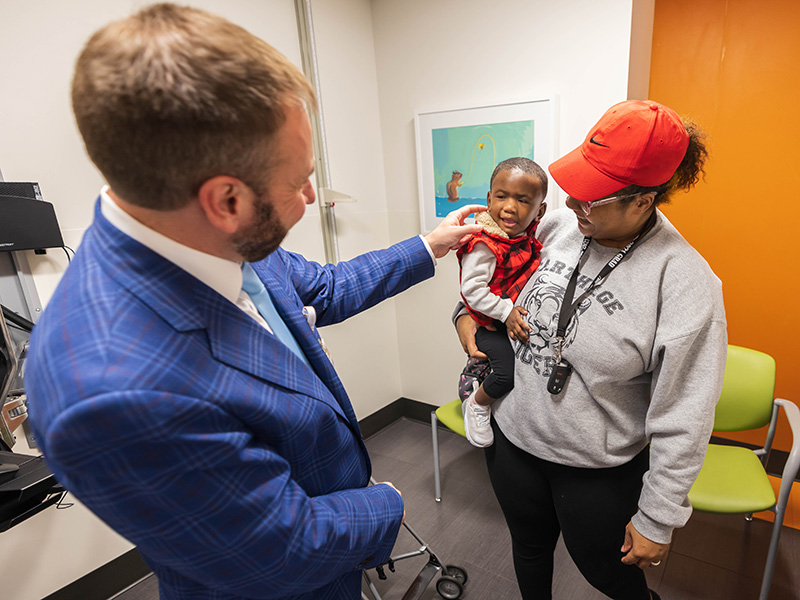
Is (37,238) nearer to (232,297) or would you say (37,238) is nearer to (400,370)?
(232,297)

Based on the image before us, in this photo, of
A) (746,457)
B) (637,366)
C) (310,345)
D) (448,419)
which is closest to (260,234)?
(310,345)

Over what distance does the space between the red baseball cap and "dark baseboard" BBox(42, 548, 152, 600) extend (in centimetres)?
246

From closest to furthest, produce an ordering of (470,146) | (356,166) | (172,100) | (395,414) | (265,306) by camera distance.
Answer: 1. (172,100)
2. (265,306)
3. (470,146)
4. (356,166)
5. (395,414)

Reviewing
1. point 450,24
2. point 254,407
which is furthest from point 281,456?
point 450,24

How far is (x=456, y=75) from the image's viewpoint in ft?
8.14

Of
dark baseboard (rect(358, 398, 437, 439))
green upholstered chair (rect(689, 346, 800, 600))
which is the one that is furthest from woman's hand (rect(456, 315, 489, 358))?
dark baseboard (rect(358, 398, 437, 439))

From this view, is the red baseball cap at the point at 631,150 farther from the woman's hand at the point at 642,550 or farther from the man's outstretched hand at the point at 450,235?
the woman's hand at the point at 642,550

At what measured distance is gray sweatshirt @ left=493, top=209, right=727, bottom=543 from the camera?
0.99 metres

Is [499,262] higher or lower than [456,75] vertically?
lower

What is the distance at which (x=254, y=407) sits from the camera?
703 mm

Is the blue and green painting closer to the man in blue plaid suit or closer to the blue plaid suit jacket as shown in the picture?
the man in blue plaid suit

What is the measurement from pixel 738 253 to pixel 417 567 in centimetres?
245

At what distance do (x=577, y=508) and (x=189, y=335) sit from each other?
1.11 metres

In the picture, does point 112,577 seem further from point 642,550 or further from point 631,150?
point 631,150
